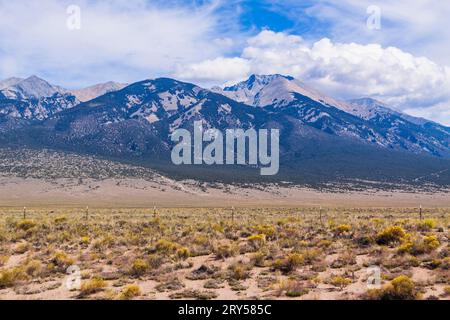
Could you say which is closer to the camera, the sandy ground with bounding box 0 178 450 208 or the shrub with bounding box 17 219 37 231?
the shrub with bounding box 17 219 37 231

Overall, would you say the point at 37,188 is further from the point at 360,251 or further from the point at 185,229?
the point at 360,251

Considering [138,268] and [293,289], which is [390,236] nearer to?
[293,289]

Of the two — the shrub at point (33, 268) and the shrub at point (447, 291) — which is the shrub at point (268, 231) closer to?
the shrub at point (447, 291)

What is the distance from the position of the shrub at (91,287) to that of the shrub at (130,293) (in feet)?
3.54

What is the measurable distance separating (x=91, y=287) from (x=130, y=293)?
1444 millimetres

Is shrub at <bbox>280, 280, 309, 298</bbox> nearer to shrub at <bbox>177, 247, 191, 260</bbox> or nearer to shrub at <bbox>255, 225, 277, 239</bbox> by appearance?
shrub at <bbox>177, 247, 191, 260</bbox>

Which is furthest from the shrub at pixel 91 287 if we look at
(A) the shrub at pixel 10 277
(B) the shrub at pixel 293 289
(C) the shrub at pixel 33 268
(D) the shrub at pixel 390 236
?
(D) the shrub at pixel 390 236

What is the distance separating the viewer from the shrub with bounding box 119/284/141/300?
13.4 m

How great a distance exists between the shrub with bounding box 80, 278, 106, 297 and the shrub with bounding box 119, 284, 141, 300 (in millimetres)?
1078

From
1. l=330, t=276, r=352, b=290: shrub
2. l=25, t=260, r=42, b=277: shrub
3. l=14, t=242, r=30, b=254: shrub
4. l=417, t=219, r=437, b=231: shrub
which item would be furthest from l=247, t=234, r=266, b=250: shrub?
l=14, t=242, r=30, b=254: shrub

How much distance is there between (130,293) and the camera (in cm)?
1357

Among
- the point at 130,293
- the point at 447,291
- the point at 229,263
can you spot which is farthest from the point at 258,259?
the point at 447,291

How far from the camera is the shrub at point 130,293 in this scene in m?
13.4
